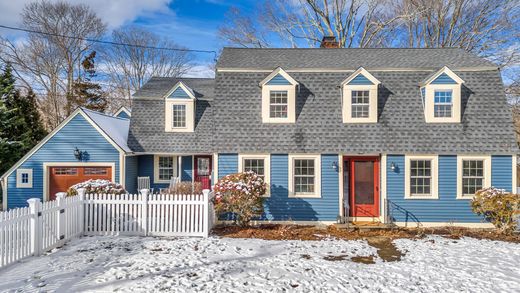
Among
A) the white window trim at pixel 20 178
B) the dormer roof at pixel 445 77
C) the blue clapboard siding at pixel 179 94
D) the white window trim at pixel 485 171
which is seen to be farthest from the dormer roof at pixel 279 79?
the white window trim at pixel 20 178

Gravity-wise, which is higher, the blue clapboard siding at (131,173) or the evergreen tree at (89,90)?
the evergreen tree at (89,90)

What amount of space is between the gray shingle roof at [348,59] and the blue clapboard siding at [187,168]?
4.72 m

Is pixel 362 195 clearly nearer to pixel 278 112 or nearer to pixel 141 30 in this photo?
pixel 278 112

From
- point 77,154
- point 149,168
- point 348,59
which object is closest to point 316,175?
point 348,59

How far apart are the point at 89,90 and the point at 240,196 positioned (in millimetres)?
26269

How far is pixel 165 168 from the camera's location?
1483 centimetres

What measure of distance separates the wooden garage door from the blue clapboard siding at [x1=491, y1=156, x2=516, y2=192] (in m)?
14.8

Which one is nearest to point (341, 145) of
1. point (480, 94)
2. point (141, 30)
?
point (480, 94)

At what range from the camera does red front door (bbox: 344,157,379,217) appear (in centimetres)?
1155

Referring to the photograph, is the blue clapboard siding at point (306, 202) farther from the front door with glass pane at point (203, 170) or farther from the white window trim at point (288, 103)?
the front door with glass pane at point (203, 170)

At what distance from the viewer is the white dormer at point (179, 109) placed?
14.6 meters

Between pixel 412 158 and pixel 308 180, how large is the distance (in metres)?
3.76

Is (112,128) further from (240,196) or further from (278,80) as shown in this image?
(278,80)

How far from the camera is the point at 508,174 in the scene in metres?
10.9
